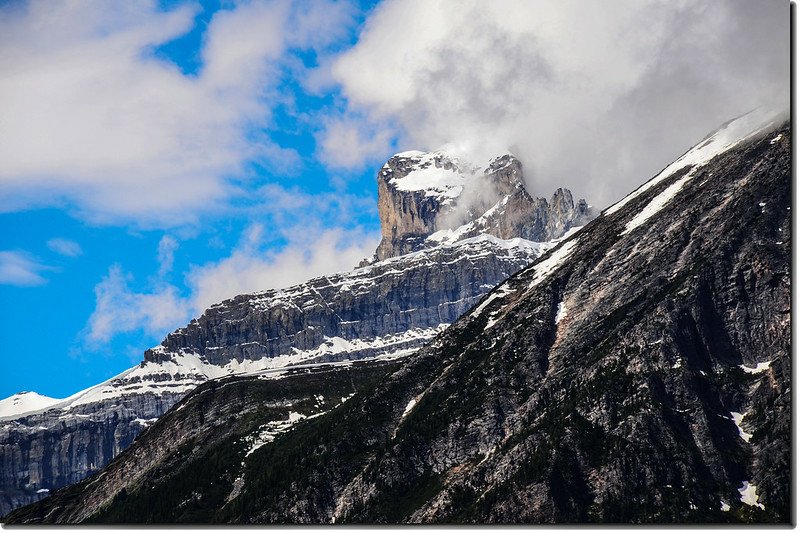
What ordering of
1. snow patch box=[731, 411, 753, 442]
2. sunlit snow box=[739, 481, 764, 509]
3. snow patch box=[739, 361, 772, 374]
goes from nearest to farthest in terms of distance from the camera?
sunlit snow box=[739, 481, 764, 509]
snow patch box=[731, 411, 753, 442]
snow patch box=[739, 361, 772, 374]

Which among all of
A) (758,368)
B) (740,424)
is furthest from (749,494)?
(758,368)

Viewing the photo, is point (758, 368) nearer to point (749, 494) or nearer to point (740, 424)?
point (740, 424)

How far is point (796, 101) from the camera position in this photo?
124 meters

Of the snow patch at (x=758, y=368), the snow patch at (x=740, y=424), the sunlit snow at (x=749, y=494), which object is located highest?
the snow patch at (x=758, y=368)

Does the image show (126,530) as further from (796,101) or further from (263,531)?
(796,101)

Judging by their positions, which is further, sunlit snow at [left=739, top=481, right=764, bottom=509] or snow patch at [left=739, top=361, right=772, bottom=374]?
snow patch at [left=739, top=361, right=772, bottom=374]

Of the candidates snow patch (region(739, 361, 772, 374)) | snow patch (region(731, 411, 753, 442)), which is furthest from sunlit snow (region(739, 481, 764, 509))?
snow patch (region(739, 361, 772, 374))

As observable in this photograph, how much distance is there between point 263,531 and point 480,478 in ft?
291

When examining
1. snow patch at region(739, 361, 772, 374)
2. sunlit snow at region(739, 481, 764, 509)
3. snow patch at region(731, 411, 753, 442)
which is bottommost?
sunlit snow at region(739, 481, 764, 509)

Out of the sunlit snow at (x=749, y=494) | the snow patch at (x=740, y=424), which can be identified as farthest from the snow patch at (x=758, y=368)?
the sunlit snow at (x=749, y=494)

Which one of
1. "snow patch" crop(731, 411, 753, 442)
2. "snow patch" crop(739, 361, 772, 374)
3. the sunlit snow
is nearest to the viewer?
the sunlit snow

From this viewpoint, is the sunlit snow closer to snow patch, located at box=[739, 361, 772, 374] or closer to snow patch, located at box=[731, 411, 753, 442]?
snow patch, located at box=[731, 411, 753, 442]

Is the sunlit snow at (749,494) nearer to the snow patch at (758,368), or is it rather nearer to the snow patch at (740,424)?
the snow patch at (740,424)

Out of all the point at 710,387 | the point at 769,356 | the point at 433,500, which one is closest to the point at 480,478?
the point at 433,500
